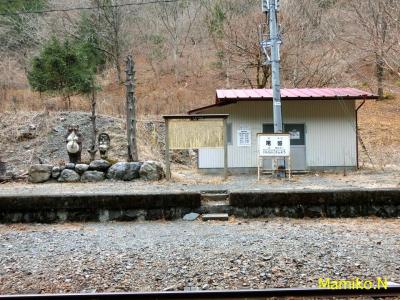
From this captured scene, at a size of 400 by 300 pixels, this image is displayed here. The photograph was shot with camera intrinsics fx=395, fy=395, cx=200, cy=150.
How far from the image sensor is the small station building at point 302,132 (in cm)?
1479

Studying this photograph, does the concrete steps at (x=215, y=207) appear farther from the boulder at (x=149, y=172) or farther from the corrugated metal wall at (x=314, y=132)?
the corrugated metal wall at (x=314, y=132)

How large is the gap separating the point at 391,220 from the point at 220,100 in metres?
7.95

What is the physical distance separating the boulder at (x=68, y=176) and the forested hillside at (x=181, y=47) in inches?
355

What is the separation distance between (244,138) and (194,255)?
9829 millimetres

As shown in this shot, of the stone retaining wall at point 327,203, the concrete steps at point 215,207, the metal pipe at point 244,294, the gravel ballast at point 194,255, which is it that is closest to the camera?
the metal pipe at point 244,294

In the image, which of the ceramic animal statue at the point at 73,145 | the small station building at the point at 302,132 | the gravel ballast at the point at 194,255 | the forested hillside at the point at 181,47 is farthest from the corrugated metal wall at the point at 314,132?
the gravel ballast at the point at 194,255

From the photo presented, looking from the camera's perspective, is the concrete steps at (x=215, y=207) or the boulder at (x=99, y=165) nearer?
the concrete steps at (x=215, y=207)

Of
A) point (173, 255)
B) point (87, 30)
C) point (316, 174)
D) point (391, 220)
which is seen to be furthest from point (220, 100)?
point (87, 30)

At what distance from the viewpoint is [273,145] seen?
1255 centimetres

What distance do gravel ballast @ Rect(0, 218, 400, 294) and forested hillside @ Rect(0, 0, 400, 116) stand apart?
38.9ft

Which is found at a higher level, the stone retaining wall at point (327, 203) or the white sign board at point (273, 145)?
the white sign board at point (273, 145)

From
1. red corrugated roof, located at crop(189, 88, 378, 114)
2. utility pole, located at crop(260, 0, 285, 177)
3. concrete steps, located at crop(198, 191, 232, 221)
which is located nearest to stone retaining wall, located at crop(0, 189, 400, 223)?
concrete steps, located at crop(198, 191, 232, 221)

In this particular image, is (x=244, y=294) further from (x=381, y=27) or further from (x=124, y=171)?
(x=381, y=27)

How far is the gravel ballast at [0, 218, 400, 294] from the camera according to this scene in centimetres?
446
